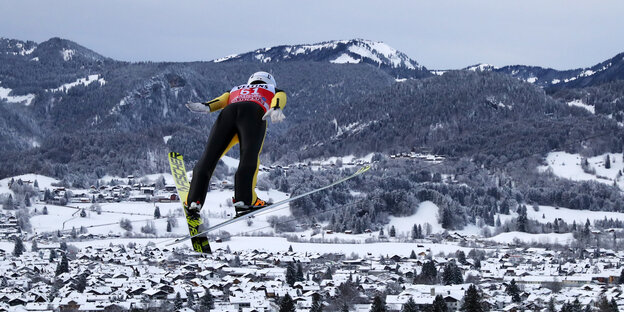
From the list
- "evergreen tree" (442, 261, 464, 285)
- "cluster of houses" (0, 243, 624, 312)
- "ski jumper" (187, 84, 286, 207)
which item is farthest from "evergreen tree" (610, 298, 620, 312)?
"ski jumper" (187, 84, 286, 207)

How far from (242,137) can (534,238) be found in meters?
91.6

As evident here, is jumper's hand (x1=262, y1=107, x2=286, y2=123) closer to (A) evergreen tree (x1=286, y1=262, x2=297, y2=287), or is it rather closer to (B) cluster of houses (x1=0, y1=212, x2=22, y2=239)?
(A) evergreen tree (x1=286, y1=262, x2=297, y2=287)

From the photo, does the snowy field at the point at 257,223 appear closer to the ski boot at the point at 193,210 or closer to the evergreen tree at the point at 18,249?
the evergreen tree at the point at 18,249

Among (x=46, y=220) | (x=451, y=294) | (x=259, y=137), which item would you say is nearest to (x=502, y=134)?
(x=46, y=220)

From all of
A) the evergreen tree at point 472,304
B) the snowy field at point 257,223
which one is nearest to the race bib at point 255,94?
the evergreen tree at point 472,304

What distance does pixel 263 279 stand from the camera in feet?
205

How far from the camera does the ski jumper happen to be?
11375mm

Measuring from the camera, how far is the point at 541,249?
90.0 metres

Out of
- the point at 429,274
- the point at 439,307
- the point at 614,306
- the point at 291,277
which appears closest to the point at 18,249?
the point at 291,277

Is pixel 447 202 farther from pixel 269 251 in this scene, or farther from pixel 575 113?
pixel 575 113

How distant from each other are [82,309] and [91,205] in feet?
221

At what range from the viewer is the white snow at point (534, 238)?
96325mm

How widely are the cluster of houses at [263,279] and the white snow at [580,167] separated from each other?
64.7 metres

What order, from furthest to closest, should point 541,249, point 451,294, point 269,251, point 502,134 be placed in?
point 502,134
point 541,249
point 269,251
point 451,294
